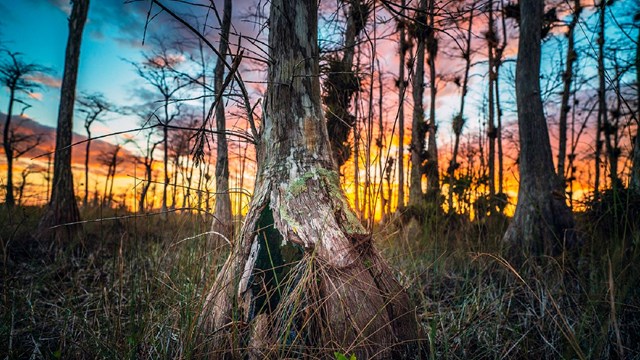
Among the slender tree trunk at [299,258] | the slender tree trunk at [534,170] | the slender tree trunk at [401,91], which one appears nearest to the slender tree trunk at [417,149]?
the slender tree trunk at [401,91]

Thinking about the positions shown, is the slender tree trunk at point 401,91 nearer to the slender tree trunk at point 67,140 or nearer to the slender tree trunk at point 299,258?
the slender tree trunk at point 299,258

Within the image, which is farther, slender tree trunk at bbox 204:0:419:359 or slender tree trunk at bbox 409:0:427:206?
slender tree trunk at bbox 409:0:427:206

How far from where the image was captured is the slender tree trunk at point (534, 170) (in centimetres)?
429

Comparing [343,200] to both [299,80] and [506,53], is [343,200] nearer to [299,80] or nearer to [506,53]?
[299,80]

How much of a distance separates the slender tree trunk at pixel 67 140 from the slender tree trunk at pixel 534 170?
7.89 metres

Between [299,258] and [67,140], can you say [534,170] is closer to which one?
[299,258]

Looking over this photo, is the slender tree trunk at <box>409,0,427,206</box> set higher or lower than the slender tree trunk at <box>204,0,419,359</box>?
higher

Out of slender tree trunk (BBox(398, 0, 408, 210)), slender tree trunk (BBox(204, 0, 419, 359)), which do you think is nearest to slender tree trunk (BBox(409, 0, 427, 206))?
slender tree trunk (BBox(398, 0, 408, 210))

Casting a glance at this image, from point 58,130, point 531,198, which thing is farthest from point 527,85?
point 58,130

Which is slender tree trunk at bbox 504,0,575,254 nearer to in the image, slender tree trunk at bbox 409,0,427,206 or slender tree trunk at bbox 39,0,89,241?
slender tree trunk at bbox 409,0,427,206

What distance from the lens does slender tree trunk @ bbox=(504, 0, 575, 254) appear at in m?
4.29

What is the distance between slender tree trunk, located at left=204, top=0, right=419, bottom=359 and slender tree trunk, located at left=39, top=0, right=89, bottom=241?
5.78 m

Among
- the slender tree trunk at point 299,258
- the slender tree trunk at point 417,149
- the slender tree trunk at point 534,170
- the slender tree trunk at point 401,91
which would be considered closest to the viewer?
the slender tree trunk at point 401,91

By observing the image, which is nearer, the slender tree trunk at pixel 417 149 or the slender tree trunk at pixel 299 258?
the slender tree trunk at pixel 299 258
